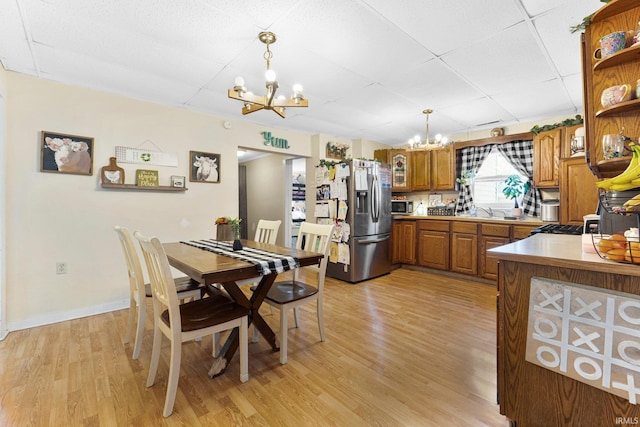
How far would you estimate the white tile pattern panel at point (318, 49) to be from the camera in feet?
5.84

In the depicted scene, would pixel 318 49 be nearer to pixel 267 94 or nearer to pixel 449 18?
pixel 267 94

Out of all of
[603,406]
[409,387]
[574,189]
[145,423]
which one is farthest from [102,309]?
[574,189]

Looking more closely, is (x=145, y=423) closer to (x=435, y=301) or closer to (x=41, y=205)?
(x=41, y=205)

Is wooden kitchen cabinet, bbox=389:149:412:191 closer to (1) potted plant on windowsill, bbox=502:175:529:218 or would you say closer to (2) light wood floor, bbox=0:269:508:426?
(1) potted plant on windowsill, bbox=502:175:529:218

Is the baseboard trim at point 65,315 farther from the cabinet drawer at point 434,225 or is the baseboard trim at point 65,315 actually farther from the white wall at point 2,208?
the cabinet drawer at point 434,225

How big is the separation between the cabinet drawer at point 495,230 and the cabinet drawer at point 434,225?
0.52 metres

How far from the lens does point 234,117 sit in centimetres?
387

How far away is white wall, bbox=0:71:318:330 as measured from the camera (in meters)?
2.55

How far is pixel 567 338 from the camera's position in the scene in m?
1.17

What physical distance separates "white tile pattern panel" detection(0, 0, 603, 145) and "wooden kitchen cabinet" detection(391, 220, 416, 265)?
6.92 ft

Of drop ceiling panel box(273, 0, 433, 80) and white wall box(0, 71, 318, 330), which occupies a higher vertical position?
drop ceiling panel box(273, 0, 433, 80)

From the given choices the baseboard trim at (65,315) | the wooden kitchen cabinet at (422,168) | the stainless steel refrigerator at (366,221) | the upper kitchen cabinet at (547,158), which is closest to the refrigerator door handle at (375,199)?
the stainless steel refrigerator at (366,221)

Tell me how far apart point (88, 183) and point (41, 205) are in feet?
1.38

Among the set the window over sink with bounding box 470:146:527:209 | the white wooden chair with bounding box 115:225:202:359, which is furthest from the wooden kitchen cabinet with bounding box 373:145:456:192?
the white wooden chair with bounding box 115:225:202:359
